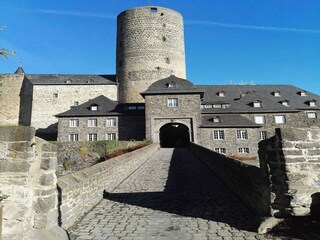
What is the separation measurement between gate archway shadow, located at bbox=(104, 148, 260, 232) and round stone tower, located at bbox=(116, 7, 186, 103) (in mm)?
35868

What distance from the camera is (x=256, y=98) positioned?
1542 inches

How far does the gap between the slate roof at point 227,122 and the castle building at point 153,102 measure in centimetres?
12

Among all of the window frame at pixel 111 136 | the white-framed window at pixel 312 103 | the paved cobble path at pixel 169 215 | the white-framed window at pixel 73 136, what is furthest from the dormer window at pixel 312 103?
the paved cobble path at pixel 169 215

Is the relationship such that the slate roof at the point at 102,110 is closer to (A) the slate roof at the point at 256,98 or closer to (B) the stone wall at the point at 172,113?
(B) the stone wall at the point at 172,113

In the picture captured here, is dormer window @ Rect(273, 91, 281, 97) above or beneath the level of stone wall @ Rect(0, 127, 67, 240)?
above

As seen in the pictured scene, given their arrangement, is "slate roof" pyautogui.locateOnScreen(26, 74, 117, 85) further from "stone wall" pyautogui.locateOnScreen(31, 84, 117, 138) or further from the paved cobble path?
the paved cobble path

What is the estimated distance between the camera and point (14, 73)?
49219 millimetres

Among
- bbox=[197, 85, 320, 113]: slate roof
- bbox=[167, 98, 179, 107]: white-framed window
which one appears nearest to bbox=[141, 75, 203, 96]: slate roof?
bbox=[167, 98, 179, 107]: white-framed window

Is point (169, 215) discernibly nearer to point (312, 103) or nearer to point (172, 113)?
point (172, 113)

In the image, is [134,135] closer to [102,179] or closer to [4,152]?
[102,179]

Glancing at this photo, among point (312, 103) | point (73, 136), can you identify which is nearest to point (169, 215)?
point (73, 136)

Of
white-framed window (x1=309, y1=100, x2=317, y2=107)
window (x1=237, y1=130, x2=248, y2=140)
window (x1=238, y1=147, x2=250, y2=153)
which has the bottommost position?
window (x1=238, y1=147, x2=250, y2=153)

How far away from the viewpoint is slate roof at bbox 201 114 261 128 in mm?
32438

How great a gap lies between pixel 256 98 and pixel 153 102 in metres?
16.0
